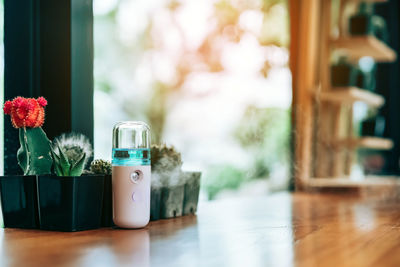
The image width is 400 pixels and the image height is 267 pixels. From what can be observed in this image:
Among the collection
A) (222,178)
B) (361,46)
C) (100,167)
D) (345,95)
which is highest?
(361,46)

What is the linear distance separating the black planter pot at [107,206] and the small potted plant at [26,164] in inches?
5.3

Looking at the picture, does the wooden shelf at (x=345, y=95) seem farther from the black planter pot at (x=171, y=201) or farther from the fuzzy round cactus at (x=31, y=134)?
the fuzzy round cactus at (x=31, y=134)

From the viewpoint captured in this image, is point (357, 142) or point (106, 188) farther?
point (357, 142)

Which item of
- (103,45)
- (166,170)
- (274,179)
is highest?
(103,45)

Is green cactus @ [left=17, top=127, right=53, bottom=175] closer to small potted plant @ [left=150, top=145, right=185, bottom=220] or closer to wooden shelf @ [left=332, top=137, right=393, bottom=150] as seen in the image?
small potted plant @ [left=150, top=145, right=185, bottom=220]

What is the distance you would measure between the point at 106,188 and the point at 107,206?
0.04 meters

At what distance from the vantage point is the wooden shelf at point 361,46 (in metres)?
2.95

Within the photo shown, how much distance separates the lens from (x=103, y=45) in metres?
2.62

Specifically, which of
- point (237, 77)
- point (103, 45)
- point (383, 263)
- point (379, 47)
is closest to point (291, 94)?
point (237, 77)

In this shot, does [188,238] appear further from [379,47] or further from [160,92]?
[379,47]

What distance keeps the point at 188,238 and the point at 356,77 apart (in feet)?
7.49

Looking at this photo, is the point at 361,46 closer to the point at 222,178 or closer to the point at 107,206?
the point at 222,178

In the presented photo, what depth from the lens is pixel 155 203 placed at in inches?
54.7

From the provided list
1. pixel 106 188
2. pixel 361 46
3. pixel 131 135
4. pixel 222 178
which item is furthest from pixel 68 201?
pixel 361 46
